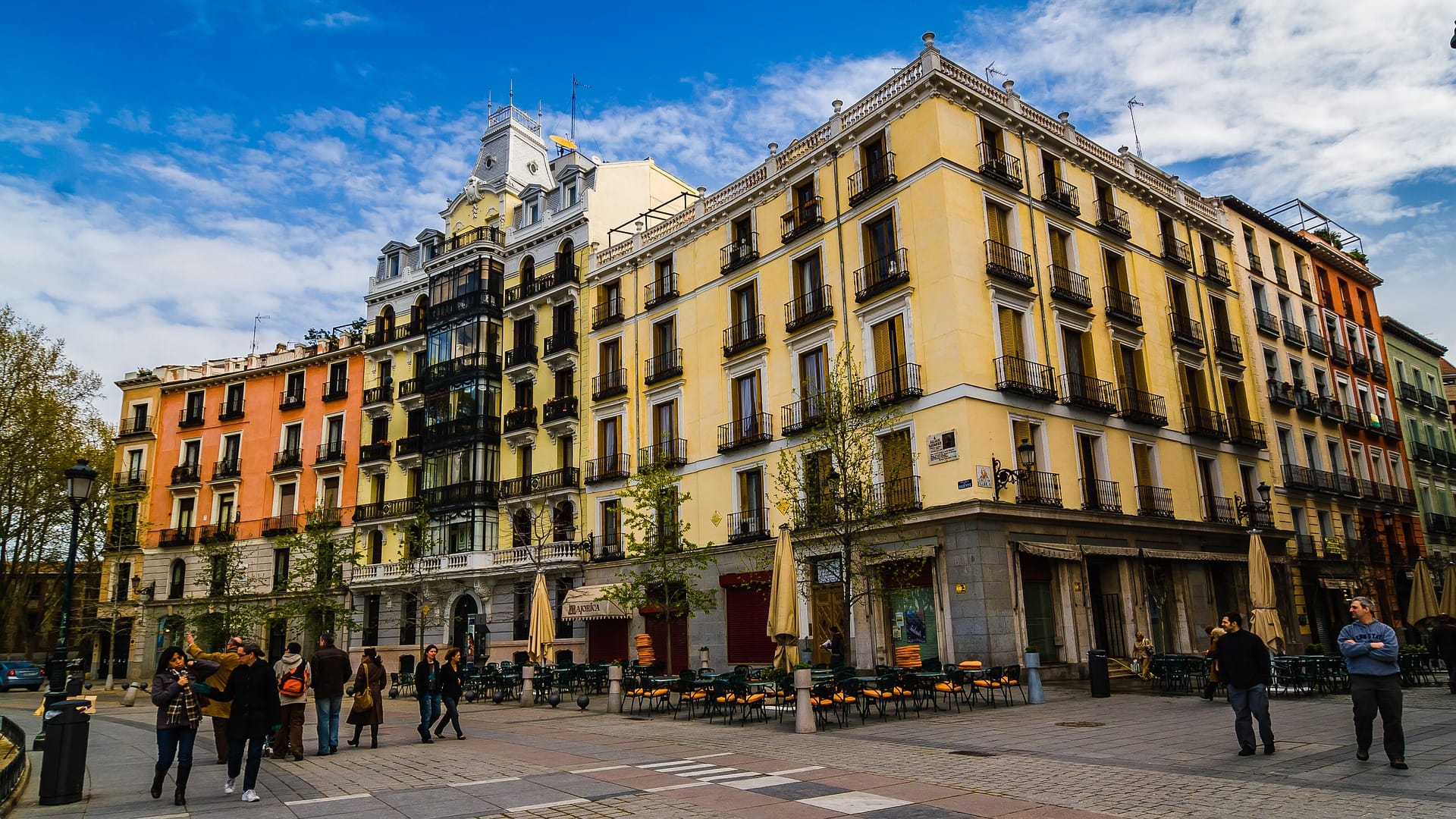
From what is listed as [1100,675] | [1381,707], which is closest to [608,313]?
[1100,675]

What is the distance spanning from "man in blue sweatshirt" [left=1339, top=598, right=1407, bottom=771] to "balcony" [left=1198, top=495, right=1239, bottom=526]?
21414mm

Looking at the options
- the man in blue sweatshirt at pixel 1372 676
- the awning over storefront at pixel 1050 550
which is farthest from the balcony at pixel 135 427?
the man in blue sweatshirt at pixel 1372 676

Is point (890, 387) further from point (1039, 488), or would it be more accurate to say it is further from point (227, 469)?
point (227, 469)

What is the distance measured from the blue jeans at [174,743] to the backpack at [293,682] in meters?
3.17

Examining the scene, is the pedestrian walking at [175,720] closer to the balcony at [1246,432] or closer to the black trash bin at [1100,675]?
the black trash bin at [1100,675]

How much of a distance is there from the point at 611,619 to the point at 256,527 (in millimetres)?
24530

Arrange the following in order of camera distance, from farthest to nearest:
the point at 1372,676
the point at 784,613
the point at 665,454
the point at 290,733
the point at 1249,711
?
the point at 665,454 → the point at 784,613 → the point at 290,733 → the point at 1249,711 → the point at 1372,676

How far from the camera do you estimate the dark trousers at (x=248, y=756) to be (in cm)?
998

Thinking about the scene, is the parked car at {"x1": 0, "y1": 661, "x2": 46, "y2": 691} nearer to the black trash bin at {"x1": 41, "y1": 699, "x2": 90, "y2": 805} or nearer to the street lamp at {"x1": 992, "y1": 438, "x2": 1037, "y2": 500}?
the black trash bin at {"x1": 41, "y1": 699, "x2": 90, "y2": 805}

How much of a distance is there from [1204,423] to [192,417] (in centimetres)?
5112

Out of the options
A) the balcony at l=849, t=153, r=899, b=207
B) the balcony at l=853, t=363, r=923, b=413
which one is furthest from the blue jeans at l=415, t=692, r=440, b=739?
→ the balcony at l=849, t=153, r=899, b=207

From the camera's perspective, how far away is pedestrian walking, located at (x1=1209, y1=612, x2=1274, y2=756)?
10.9 metres

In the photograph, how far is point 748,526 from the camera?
96.4ft

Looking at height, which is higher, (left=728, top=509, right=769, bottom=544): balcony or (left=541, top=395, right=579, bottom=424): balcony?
(left=541, top=395, right=579, bottom=424): balcony
